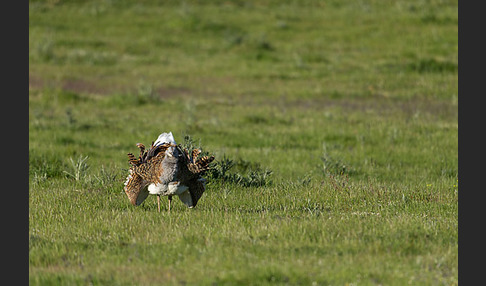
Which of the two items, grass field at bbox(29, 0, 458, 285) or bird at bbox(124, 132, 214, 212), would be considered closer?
grass field at bbox(29, 0, 458, 285)

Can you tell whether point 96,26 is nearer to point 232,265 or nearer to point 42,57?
Answer: point 42,57

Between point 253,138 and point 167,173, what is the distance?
822 cm

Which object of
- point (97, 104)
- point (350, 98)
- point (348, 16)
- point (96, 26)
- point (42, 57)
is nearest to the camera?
point (97, 104)

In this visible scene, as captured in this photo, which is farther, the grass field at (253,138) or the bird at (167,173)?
the bird at (167,173)

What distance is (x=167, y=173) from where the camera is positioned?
798 centimetres

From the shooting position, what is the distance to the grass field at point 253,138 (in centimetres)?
695

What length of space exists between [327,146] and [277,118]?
130 inches

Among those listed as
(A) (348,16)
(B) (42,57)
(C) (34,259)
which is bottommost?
(C) (34,259)

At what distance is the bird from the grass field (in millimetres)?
297

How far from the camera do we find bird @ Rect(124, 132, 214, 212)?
799 cm

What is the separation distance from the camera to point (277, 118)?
1853 centimetres

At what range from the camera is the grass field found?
6953 mm

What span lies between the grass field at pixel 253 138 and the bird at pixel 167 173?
30 centimetres

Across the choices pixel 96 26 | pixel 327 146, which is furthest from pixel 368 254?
pixel 96 26
